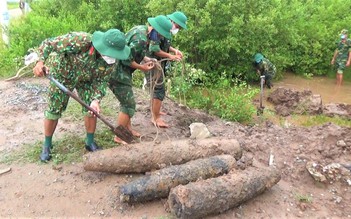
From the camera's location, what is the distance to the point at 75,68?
392cm

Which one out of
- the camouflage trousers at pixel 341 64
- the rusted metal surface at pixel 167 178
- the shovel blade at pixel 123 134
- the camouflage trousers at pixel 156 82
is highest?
the camouflage trousers at pixel 156 82

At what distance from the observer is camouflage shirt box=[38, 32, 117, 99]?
12.4 feet

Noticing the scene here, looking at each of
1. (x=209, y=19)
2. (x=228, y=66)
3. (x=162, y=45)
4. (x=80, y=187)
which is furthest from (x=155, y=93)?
(x=228, y=66)

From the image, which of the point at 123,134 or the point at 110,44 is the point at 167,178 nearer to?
the point at 123,134

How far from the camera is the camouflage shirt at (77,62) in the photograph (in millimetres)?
3785

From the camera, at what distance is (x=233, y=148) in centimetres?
418

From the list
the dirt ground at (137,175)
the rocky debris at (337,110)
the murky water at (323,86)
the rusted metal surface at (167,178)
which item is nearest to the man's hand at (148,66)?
the dirt ground at (137,175)

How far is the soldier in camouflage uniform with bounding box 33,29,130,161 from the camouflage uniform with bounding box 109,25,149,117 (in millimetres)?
321

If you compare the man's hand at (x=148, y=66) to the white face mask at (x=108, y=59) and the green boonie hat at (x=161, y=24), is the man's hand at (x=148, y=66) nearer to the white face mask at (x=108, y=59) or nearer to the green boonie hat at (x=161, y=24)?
the green boonie hat at (x=161, y=24)

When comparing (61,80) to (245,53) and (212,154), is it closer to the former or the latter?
(212,154)

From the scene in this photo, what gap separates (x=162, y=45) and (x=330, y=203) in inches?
113

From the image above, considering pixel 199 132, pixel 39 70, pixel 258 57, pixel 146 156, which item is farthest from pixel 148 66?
pixel 258 57

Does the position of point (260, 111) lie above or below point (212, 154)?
below

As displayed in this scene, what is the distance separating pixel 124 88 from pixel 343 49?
758 cm
